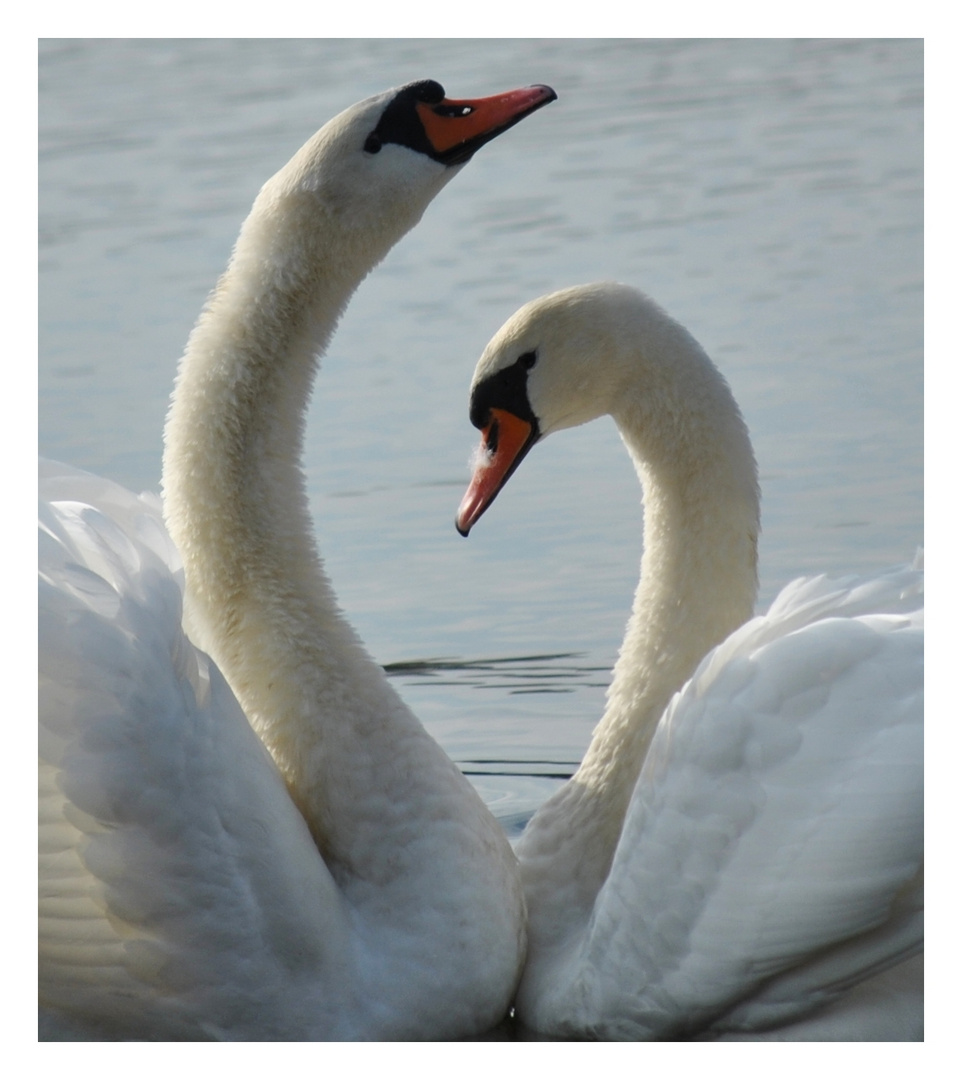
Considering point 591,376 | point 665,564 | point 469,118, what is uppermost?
point 469,118

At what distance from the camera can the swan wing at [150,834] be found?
3664mm

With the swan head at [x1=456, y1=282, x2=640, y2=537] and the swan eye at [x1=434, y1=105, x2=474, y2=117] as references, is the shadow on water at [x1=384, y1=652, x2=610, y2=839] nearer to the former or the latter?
the swan head at [x1=456, y1=282, x2=640, y2=537]

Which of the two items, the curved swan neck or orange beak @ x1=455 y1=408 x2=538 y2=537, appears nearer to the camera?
the curved swan neck

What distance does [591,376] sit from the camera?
15.2 feet

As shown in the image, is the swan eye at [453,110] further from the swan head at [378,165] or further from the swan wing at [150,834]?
the swan wing at [150,834]

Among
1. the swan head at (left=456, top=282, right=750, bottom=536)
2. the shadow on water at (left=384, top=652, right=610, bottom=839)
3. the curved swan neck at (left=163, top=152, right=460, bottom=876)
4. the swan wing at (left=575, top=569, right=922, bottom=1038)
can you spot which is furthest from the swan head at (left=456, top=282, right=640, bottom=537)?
the shadow on water at (left=384, top=652, right=610, bottom=839)

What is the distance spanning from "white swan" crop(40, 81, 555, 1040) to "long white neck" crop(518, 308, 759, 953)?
0.26 metres

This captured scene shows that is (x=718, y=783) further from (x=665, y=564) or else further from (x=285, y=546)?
(x=285, y=546)

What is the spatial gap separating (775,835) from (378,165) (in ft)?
5.25

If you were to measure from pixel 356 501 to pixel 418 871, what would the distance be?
363cm

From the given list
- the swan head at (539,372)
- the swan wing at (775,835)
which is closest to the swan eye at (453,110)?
the swan head at (539,372)

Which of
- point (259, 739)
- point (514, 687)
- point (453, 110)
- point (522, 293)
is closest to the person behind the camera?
point (259, 739)

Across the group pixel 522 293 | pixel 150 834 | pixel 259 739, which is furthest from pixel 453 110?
pixel 522 293

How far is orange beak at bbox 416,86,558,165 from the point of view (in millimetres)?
4219
